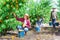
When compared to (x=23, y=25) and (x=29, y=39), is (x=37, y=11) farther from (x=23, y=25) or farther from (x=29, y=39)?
(x=29, y=39)

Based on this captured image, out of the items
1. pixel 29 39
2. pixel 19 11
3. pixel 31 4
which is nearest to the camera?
pixel 29 39

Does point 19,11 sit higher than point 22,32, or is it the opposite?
point 19,11

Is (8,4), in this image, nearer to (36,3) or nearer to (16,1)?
(16,1)

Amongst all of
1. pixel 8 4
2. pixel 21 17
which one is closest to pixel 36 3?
pixel 21 17

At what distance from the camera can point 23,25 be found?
41.4ft

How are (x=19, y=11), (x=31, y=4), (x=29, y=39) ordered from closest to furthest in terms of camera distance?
(x=29, y=39), (x=19, y=11), (x=31, y=4)

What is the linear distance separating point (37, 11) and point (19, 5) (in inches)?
200

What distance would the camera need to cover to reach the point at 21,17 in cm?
1315

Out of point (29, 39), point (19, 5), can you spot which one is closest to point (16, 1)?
point (19, 5)

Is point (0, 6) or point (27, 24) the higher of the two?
point (0, 6)

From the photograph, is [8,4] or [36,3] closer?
[8,4]

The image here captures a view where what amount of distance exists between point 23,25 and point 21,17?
67 cm

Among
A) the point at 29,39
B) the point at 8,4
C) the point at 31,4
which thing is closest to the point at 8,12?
the point at 8,4

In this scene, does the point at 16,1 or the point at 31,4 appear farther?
the point at 31,4
